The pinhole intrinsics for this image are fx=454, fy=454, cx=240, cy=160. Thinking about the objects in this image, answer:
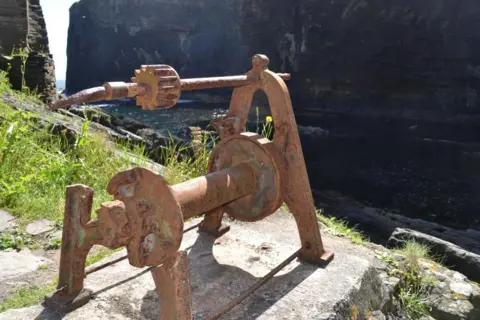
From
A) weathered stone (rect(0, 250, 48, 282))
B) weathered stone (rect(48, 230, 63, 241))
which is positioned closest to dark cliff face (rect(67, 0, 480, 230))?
weathered stone (rect(48, 230, 63, 241))

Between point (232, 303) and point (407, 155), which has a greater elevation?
point (232, 303)

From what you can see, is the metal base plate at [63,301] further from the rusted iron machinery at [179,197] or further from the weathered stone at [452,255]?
the weathered stone at [452,255]

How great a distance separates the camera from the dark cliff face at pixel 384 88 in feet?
64.1

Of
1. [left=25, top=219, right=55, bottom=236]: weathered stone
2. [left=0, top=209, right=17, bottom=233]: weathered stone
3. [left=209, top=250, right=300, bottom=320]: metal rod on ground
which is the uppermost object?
[left=209, top=250, right=300, bottom=320]: metal rod on ground

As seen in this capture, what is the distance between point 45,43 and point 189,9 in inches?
1847

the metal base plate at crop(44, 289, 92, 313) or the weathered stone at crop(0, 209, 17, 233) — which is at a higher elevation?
the metal base plate at crop(44, 289, 92, 313)

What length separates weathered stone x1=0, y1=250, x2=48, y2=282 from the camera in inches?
102

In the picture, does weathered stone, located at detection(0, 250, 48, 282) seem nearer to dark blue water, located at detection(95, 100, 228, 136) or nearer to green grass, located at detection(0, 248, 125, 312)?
green grass, located at detection(0, 248, 125, 312)

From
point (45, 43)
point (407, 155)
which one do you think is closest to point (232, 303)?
point (45, 43)

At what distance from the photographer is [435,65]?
1234 inches

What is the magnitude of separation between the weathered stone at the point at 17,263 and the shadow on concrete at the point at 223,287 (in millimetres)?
858

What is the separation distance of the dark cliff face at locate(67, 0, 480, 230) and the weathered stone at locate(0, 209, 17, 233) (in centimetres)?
1495

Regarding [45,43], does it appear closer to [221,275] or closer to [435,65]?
[221,275]

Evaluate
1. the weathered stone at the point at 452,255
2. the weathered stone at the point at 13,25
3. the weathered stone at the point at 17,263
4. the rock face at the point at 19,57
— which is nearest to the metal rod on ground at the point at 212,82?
the weathered stone at the point at 17,263
